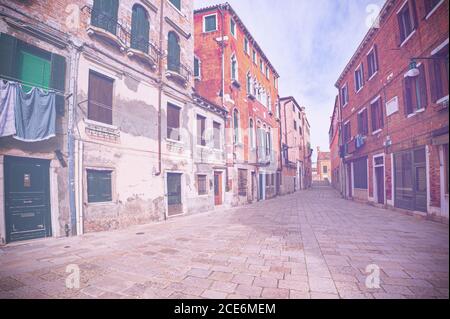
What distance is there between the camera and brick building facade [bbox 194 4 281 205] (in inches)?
603

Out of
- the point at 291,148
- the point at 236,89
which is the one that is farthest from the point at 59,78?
the point at 291,148

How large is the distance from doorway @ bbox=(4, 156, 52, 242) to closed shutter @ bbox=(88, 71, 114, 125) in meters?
2.14

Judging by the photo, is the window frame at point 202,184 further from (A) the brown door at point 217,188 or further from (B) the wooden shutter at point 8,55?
(B) the wooden shutter at point 8,55

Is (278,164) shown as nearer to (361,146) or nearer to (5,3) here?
(361,146)

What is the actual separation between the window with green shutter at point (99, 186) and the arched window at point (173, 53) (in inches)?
244

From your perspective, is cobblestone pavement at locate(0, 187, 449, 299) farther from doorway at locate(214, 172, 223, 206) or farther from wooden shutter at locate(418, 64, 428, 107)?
doorway at locate(214, 172, 223, 206)

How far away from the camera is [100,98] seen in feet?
25.1

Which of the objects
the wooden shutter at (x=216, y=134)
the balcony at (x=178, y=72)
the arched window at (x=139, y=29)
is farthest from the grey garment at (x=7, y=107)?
the wooden shutter at (x=216, y=134)

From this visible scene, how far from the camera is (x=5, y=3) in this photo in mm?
5387

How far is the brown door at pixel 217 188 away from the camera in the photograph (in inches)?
556

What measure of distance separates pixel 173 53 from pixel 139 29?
221 cm
